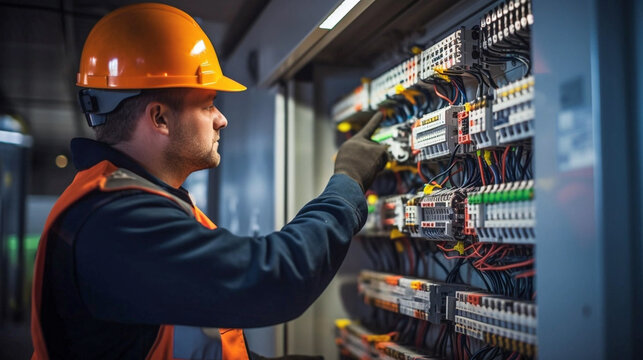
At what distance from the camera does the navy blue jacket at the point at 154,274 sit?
99 cm

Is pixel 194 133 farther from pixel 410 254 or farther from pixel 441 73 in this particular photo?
pixel 410 254

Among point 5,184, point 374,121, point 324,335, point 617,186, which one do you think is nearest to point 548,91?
point 617,186

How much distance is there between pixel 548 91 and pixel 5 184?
5865 millimetres

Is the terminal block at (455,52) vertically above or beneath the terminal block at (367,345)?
above

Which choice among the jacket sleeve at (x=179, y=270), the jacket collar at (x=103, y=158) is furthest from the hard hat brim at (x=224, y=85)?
the jacket sleeve at (x=179, y=270)

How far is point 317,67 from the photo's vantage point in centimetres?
213

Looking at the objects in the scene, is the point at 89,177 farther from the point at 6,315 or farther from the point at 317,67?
the point at 6,315

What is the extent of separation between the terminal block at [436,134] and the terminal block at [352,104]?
36 centimetres

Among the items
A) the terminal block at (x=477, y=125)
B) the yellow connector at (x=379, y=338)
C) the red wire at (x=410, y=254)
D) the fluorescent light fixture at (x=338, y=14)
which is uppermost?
the fluorescent light fixture at (x=338, y=14)

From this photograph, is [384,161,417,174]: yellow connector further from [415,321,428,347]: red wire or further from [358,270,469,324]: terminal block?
[415,321,428,347]: red wire

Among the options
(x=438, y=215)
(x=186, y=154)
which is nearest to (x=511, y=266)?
(x=438, y=215)

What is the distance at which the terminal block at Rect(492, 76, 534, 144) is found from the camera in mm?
1057

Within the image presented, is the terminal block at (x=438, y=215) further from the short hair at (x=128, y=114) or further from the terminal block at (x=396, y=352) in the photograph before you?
the short hair at (x=128, y=114)

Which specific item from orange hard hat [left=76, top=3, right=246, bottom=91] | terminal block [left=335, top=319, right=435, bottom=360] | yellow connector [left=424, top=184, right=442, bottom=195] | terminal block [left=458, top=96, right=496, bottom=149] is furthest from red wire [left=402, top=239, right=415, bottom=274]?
orange hard hat [left=76, top=3, right=246, bottom=91]
